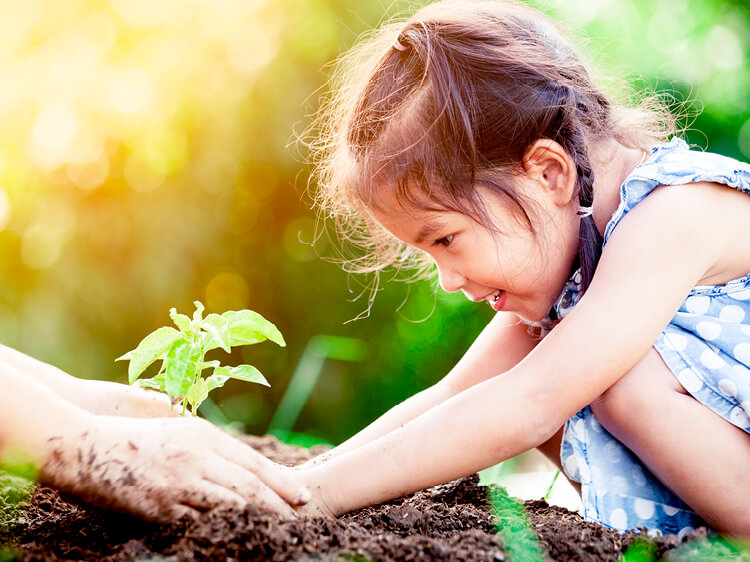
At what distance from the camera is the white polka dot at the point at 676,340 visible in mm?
1570

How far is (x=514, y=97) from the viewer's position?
5.43 feet

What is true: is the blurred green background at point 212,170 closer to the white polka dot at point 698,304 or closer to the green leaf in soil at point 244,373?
the white polka dot at point 698,304

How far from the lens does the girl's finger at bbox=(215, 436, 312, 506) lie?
129cm

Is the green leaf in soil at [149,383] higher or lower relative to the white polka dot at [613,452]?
higher

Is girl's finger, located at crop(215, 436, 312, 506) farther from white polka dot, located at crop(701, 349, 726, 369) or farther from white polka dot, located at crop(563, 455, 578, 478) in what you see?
white polka dot, located at crop(701, 349, 726, 369)

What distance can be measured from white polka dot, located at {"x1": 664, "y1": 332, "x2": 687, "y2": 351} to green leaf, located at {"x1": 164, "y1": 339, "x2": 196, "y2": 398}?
1.02 metres

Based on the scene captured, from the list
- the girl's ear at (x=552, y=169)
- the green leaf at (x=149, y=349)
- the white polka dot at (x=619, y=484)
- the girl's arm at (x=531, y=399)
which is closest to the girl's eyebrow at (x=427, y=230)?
the girl's ear at (x=552, y=169)

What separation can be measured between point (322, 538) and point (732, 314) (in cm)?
110

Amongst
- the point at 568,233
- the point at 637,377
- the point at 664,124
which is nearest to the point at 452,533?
the point at 637,377

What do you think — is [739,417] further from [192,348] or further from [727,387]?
[192,348]

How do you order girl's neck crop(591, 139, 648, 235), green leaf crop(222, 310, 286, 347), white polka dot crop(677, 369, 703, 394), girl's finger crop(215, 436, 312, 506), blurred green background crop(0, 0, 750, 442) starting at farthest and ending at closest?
blurred green background crop(0, 0, 750, 442) < girl's neck crop(591, 139, 648, 235) < white polka dot crop(677, 369, 703, 394) < green leaf crop(222, 310, 286, 347) < girl's finger crop(215, 436, 312, 506)

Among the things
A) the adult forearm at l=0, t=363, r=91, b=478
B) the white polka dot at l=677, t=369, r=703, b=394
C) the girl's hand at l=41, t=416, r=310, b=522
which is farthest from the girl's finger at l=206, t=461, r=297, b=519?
the white polka dot at l=677, t=369, r=703, b=394

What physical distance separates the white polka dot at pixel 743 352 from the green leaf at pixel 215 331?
1098 mm

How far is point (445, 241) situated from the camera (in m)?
1.67
